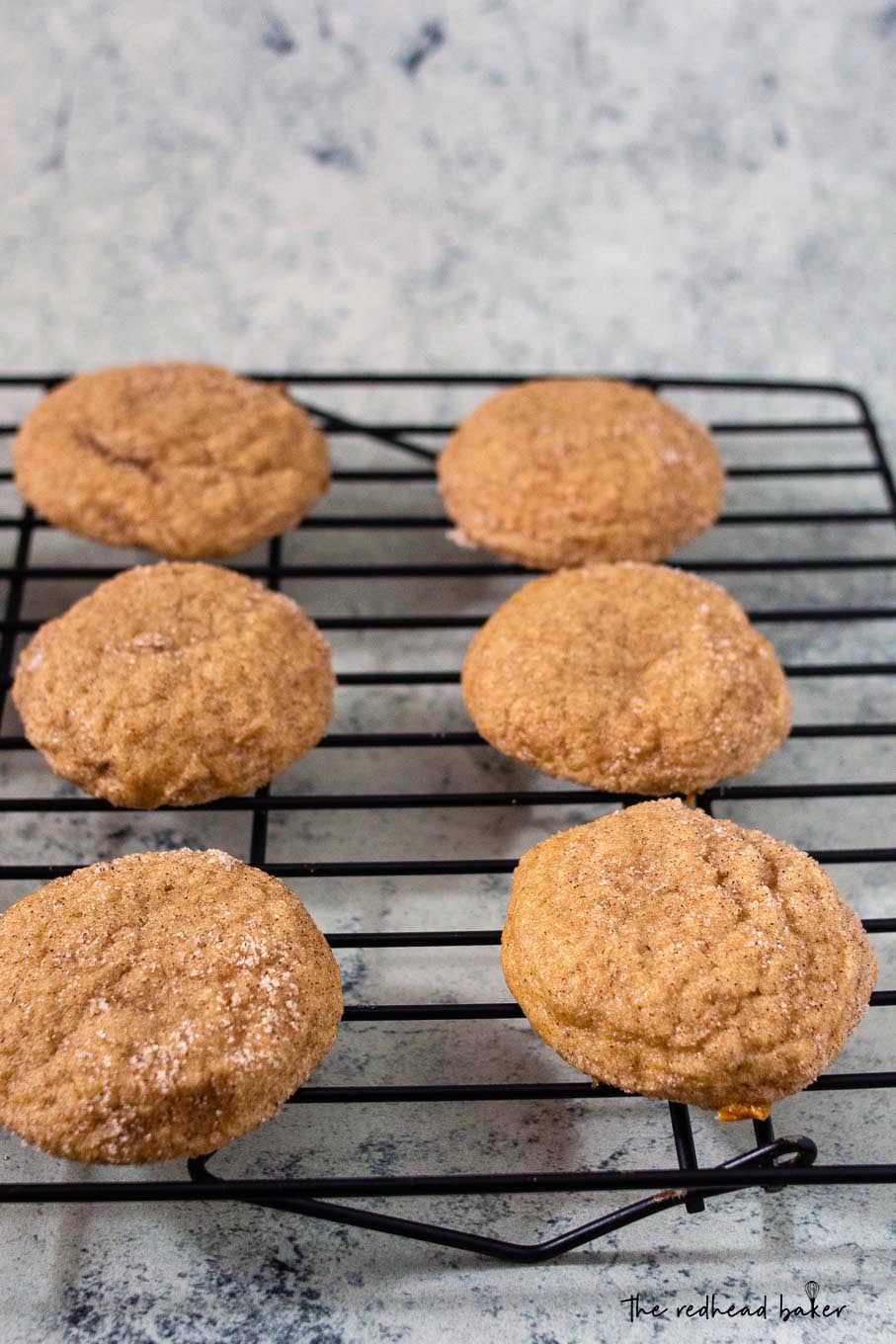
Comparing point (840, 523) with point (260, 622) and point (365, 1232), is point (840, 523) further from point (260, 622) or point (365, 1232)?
point (365, 1232)

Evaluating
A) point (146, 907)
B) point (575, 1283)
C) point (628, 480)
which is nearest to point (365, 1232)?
point (575, 1283)

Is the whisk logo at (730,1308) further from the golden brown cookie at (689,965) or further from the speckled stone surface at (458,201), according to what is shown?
the speckled stone surface at (458,201)

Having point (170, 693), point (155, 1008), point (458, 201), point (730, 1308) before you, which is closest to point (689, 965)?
point (730, 1308)

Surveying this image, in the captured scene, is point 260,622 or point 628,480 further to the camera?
point 628,480

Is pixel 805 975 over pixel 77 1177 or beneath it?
over

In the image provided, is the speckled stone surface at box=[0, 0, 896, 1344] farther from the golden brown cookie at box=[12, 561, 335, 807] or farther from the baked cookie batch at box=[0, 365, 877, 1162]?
the golden brown cookie at box=[12, 561, 335, 807]

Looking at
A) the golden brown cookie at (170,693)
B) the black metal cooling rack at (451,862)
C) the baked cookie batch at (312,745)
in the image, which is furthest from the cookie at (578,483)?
the golden brown cookie at (170,693)
